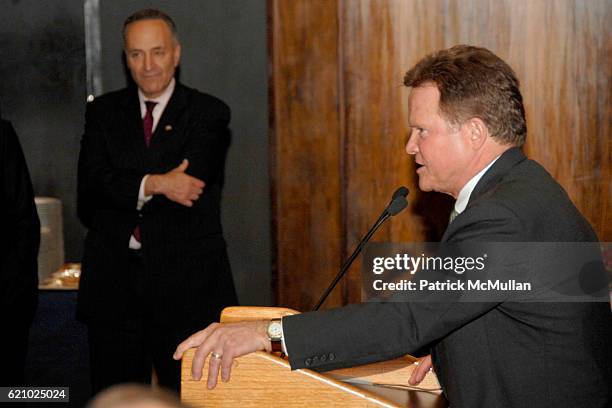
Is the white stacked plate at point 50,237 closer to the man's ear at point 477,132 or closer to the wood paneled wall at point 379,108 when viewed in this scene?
the wood paneled wall at point 379,108

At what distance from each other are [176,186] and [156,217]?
6.6 inches

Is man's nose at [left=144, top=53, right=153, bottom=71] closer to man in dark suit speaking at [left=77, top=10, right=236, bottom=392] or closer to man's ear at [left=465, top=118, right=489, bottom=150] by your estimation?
man in dark suit speaking at [left=77, top=10, right=236, bottom=392]

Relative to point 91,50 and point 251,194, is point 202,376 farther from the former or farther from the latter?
point 91,50

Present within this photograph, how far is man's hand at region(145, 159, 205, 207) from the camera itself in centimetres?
368

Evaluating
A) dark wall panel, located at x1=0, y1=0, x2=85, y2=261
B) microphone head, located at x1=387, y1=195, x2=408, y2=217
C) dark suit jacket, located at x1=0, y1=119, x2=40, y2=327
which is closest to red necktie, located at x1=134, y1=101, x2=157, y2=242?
dark suit jacket, located at x1=0, y1=119, x2=40, y2=327

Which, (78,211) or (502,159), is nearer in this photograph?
(502,159)

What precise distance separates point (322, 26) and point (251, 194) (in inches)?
51.7

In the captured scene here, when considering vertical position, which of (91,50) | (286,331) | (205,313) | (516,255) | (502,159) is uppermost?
(91,50)

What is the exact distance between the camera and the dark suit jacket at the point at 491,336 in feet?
6.04

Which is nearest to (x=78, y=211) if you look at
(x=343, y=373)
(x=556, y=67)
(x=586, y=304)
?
(x=556, y=67)

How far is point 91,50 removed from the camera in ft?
17.1

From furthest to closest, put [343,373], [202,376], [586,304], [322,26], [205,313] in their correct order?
[322,26] → [205,313] → [343,373] → [586,304] → [202,376]

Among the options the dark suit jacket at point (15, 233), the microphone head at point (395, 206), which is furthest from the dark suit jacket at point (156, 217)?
the microphone head at point (395, 206)

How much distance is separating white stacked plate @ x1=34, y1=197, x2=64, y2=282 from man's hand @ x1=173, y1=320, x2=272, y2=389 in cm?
355
